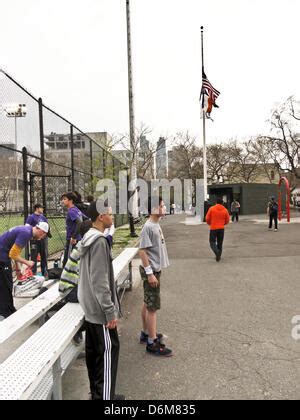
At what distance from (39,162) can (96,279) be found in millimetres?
7641

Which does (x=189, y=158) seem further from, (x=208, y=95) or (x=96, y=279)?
(x=96, y=279)

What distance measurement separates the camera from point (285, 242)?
→ 15648 millimetres

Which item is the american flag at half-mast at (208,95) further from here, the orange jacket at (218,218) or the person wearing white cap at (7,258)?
the person wearing white cap at (7,258)

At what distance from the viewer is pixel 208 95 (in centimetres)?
2511

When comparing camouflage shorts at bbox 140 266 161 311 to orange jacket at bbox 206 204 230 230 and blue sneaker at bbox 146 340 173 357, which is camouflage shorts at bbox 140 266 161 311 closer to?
blue sneaker at bbox 146 340 173 357

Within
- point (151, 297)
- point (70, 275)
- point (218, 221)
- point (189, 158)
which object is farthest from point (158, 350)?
point (189, 158)

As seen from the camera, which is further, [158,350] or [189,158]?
[189,158]

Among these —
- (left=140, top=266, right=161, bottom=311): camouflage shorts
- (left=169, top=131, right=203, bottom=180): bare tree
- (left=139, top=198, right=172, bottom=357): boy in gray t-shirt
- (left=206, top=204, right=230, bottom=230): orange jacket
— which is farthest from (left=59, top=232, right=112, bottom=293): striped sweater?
(left=169, top=131, right=203, bottom=180): bare tree

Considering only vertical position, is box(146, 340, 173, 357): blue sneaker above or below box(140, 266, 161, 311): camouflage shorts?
below

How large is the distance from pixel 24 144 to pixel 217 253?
20.0 ft

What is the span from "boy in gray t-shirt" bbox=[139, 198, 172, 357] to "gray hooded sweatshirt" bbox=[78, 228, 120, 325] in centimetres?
131

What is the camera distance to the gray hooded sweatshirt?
3.33 m

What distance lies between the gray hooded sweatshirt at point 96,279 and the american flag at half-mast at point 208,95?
23.3 meters
